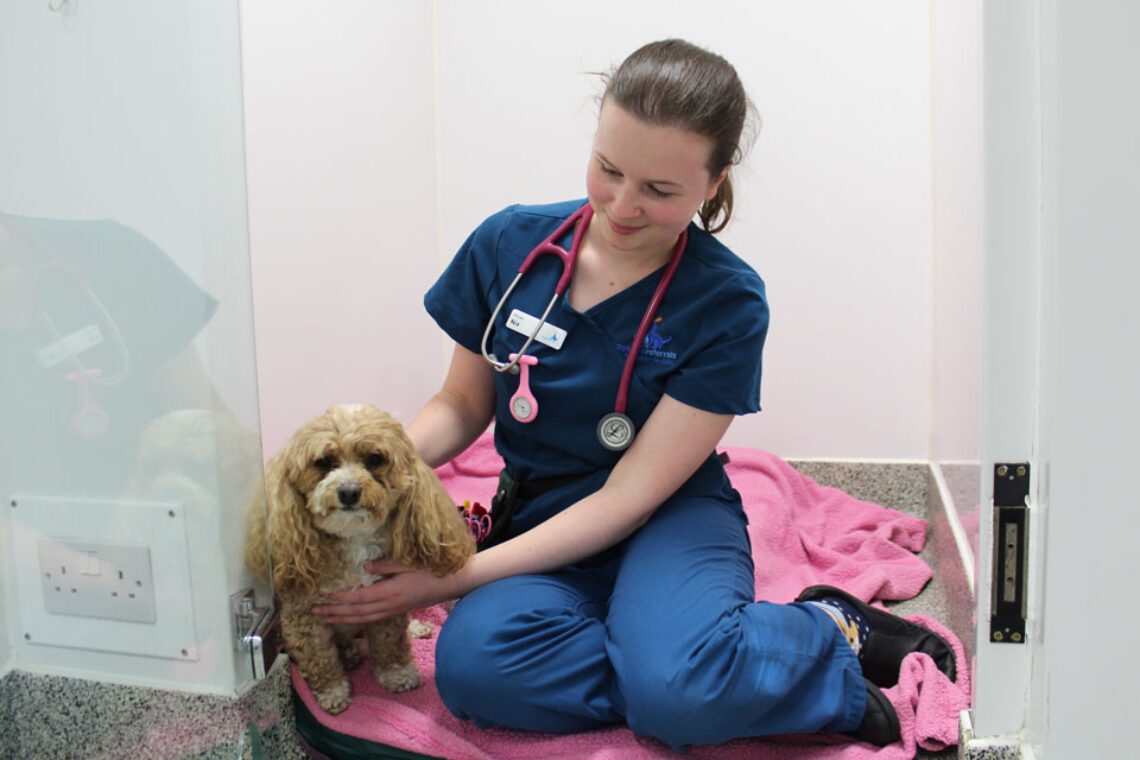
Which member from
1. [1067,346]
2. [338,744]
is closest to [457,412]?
[338,744]

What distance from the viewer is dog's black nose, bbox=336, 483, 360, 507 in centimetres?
117

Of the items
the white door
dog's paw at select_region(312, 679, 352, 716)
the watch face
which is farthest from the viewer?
the watch face

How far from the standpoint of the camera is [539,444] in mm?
1471

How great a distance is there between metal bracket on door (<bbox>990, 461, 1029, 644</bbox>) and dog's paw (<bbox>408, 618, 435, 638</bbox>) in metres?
0.80

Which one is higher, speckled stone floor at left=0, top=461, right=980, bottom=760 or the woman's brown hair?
the woman's brown hair

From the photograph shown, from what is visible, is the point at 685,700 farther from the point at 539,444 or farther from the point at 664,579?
the point at 539,444

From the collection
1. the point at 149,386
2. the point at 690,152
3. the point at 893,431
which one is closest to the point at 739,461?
the point at 893,431

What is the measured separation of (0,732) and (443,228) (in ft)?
5.14

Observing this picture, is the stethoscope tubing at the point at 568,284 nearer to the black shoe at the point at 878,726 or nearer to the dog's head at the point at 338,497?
the dog's head at the point at 338,497

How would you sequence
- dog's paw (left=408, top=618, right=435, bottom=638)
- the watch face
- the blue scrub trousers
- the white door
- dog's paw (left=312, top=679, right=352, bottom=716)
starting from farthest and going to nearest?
dog's paw (left=408, top=618, right=435, bottom=638), the watch face, dog's paw (left=312, top=679, right=352, bottom=716), the blue scrub trousers, the white door

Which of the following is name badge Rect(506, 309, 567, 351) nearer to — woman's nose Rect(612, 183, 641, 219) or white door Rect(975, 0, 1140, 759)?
woman's nose Rect(612, 183, 641, 219)

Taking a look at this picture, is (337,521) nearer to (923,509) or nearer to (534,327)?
(534,327)

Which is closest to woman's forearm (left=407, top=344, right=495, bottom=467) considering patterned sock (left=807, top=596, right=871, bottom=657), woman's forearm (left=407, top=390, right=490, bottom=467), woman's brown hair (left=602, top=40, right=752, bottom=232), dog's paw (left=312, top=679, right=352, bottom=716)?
woman's forearm (left=407, top=390, right=490, bottom=467)

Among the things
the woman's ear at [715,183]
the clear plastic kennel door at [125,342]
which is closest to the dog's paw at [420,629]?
the clear plastic kennel door at [125,342]
